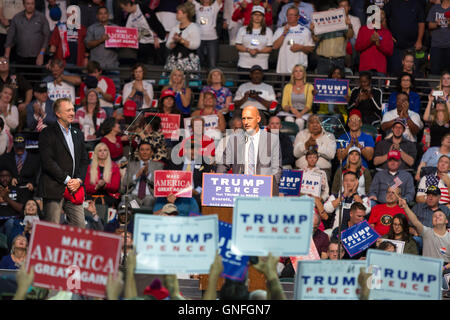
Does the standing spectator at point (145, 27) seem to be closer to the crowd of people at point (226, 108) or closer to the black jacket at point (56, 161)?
the crowd of people at point (226, 108)

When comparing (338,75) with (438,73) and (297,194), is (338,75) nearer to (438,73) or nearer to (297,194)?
(438,73)

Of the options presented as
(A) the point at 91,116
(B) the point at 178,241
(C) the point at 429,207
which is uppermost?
(A) the point at 91,116

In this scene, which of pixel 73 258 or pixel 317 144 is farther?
pixel 317 144

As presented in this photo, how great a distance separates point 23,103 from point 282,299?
7.89 metres

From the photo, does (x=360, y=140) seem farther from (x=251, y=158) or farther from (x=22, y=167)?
(x=22, y=167)

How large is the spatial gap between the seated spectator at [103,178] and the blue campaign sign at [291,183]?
220 centimetres

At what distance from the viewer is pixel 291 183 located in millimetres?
9836

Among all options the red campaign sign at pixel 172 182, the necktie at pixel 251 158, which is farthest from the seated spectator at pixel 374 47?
the necktie at pixel 251 158

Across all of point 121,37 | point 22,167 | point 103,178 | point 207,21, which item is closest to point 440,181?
point 103,178

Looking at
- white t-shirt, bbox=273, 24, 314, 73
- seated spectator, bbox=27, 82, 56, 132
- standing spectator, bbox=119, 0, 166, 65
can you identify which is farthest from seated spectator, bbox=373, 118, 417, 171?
seated spectator, bbox=27, 82, 56, 132

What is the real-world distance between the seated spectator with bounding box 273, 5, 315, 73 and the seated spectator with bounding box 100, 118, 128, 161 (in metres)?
2.68

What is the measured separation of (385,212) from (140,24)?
5199mm

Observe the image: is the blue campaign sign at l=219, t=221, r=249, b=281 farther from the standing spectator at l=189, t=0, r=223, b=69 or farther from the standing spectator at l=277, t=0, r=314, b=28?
the standing spectator at l=277, t=0, r=314, b=28
